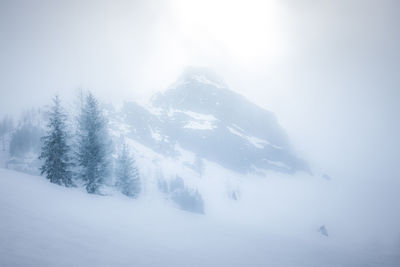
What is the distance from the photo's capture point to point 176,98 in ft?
414

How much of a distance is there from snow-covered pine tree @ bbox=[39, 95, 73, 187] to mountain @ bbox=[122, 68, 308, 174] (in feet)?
242

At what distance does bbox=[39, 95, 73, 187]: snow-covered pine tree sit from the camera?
1838 cm

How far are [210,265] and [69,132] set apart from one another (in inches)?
769

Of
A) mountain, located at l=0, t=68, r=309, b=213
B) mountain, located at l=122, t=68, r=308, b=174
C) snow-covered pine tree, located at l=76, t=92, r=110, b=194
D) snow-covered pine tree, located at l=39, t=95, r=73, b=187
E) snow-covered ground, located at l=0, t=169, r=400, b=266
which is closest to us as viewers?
snow-covered ground, located at l=0, t=169, r=400, b=266

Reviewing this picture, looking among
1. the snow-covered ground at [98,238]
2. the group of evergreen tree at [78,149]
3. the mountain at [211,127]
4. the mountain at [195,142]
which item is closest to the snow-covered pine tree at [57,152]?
the group of evergreen tree at [78,149]

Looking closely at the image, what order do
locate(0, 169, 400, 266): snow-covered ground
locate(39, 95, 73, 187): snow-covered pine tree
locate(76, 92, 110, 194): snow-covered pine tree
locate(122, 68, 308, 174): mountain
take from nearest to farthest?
locate(0, 169, 400, 266): snow-covered ground → locate(39, 95, 73, 187): snow-covered pine tree → locate(76, 92, 110, 194): snow-covered pine tree → locate(122, 68, 308, 174): mountain

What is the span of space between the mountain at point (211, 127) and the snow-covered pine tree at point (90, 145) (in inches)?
2878

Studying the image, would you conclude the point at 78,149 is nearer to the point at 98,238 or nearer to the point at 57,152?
the point at 57,152

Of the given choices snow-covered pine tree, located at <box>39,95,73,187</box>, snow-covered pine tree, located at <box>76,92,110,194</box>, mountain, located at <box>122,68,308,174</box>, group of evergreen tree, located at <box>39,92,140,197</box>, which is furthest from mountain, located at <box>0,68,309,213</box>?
snow-covered pine tree, located at <box>39,95,73,187</box>

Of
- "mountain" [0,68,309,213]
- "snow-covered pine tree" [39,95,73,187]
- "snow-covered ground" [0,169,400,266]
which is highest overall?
"mountain" [0,68,309,213]

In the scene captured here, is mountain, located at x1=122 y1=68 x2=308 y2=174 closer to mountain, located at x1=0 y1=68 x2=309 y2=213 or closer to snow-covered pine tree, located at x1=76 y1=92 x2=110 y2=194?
mountain, located at x1=0 y1=68 x2=309 y2=213

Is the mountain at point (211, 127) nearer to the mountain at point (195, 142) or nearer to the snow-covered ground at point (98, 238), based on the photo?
the mountain at point (195, 142)

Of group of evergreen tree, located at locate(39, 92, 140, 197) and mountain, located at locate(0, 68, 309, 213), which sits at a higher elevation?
mountain, located at locate(0, 68, 309, 213)

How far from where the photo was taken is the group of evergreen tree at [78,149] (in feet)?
60.7
